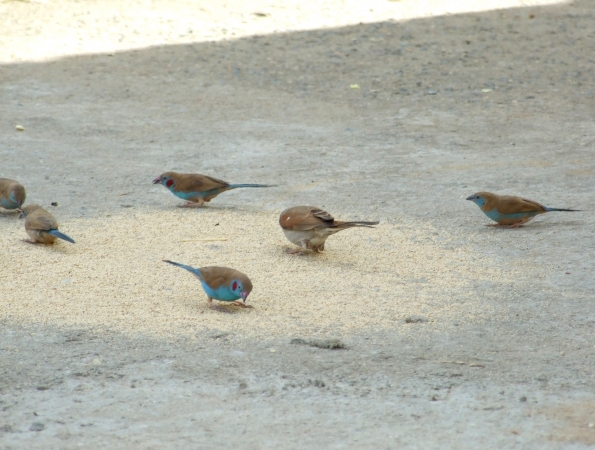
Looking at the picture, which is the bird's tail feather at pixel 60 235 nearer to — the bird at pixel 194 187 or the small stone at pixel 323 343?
the bird at pixel 194 187

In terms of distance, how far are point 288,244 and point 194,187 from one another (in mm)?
1161

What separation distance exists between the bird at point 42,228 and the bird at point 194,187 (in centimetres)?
127

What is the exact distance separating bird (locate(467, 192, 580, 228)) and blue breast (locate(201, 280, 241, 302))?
247cm

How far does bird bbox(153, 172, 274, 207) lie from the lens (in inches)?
262

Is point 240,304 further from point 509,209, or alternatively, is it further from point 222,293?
point 509,209

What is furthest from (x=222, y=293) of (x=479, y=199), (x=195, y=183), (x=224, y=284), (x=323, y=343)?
(x=479, y=199)

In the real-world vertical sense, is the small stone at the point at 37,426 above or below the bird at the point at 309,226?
below

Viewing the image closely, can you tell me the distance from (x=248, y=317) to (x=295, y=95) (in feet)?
20.9

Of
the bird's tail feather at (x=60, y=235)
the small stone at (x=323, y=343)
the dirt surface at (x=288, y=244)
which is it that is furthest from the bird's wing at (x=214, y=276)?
the bird's tail feather at (x=60, y=235)

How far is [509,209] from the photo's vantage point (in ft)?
20.3

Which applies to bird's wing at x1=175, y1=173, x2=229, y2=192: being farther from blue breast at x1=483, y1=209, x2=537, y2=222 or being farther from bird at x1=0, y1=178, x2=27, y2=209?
blue breast at x1=483, y1=209, x2=537, y2=222

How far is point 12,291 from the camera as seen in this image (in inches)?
189

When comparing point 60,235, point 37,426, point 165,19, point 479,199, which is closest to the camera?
point 37,426

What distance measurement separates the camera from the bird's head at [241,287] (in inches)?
176
